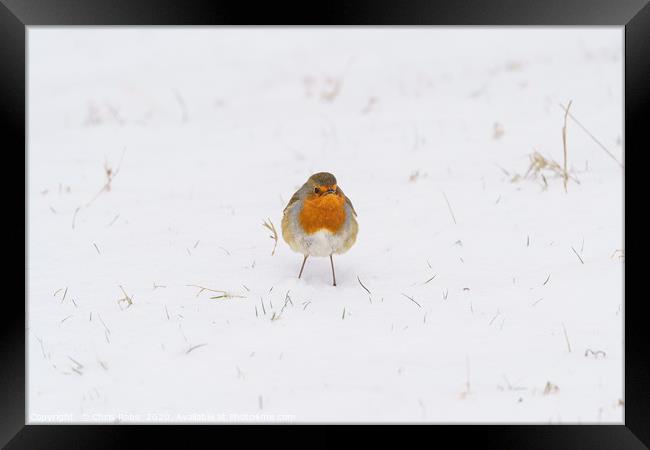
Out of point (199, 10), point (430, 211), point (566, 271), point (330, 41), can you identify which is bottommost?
point (566, 271)

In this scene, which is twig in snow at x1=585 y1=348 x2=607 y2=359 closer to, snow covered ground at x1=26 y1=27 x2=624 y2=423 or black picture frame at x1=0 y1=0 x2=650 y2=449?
snow covered ground at x1=26 y1=27 x2=624 y2=423

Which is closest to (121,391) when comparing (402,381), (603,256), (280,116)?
(402,381)

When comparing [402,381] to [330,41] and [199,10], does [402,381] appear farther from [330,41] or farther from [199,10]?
[330,41]

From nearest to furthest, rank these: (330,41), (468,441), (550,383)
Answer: (468,441) < (550,383) < (330,41)

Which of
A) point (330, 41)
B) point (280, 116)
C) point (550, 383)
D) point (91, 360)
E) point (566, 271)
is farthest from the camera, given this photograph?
point (330, 41)

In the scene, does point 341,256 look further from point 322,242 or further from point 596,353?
point 596,353

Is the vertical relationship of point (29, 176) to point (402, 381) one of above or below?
above

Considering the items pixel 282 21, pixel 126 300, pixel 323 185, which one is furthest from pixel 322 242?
pixel 282 21
